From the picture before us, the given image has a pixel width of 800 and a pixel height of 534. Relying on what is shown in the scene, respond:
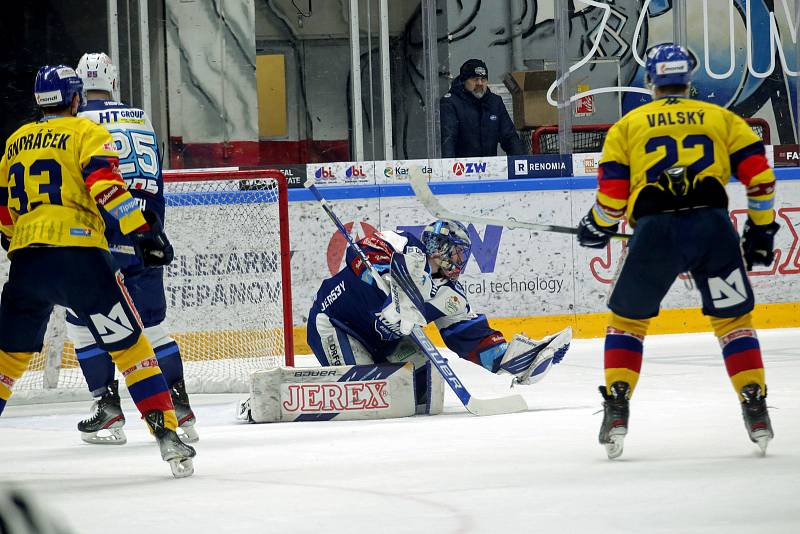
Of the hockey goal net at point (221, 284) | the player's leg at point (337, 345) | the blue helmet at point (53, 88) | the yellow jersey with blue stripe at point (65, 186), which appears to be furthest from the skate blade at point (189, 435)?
the hockey goal net at point (221, 284)

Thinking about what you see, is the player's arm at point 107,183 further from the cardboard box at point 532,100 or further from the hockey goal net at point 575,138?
the cardboard box at point 532,100

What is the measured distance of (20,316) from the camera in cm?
349

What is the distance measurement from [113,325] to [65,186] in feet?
1.31

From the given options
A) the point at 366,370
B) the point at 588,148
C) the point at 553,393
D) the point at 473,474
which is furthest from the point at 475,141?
the point at 473,474

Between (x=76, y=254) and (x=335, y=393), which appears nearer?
(x=76, y=254)

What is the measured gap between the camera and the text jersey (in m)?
3.45

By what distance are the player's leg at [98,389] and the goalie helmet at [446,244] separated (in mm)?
1281

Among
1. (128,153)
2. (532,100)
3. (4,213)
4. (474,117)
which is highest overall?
(532,100)

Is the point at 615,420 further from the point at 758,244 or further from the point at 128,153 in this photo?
the point at 128,153

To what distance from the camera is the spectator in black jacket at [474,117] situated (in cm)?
830

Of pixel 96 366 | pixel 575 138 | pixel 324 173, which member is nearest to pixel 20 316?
pixel 96 366

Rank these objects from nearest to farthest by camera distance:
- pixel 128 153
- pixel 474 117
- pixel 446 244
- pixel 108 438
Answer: pixel 128 153, pixel 108 438, pixel 446 244, pixel 474 117

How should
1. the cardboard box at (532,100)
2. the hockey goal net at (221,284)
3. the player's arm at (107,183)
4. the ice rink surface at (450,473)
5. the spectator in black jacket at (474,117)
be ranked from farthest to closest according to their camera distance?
the cardboard box at (532,100) → the spectator in black jacket at (474,117) → the hockey goal net at (221,284) → the player's arm at (107,183) → the ice rink surface at (450,473)

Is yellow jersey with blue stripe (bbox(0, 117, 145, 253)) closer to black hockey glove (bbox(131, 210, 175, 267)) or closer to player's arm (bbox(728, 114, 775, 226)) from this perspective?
Result: black hockey glove (bbox(131, 210, 175, 267))
